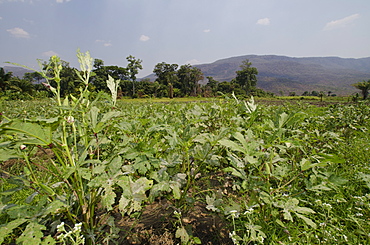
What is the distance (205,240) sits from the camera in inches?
49.1

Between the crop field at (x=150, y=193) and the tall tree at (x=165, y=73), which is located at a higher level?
the tall tree at (x=165, y=73)

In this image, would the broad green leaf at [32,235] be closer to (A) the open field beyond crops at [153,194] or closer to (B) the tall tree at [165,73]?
(A) the open field beyond crops at [153,194]

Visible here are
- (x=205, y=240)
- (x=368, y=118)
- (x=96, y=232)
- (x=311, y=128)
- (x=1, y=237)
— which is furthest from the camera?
(x=368, y=118)

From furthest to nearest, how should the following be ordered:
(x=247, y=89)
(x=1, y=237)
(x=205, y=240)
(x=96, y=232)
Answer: (x=247, y=89) < (x=205, y=240) < (x=96, y=232) < (x=1, y=237)

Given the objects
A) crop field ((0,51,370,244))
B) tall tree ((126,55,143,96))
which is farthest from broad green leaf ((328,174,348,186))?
tall tree ((126,55,143,96))

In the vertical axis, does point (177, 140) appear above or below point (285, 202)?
above

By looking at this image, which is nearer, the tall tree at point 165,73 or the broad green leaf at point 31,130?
the broad green leaf at point 31,130

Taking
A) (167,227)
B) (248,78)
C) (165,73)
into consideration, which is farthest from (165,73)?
(167,227)

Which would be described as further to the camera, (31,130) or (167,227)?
(167,227)

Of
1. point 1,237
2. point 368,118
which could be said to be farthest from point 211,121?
point 368,118

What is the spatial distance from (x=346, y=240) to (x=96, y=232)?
1502 mm

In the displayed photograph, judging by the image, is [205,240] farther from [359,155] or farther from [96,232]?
[359,155]

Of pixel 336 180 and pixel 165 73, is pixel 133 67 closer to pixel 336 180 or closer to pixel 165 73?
pixel 165 73

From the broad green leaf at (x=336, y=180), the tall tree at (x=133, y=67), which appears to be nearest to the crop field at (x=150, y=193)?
the broad green leaf at (x=336, y=180)
